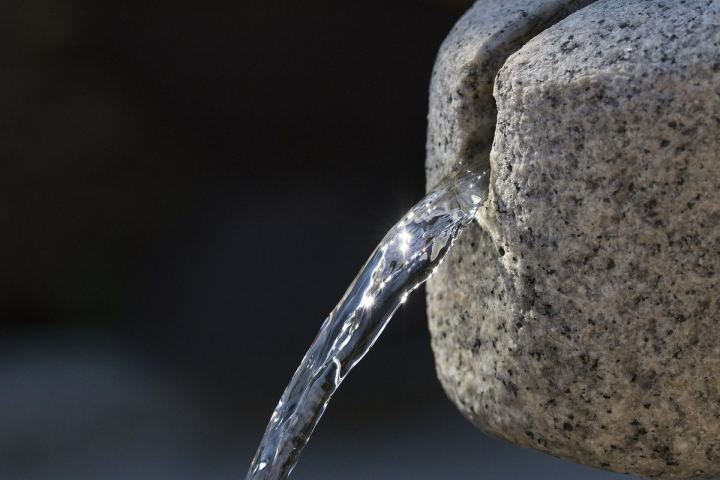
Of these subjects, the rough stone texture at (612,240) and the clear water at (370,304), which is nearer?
the rough stone texture at (612,240)

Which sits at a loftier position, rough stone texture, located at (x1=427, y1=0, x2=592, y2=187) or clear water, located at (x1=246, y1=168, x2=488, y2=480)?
rough stone texture, located at (x1=427, y1=0, x2=592, y2=187)

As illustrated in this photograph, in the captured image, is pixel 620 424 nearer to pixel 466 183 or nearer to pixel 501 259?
pixel 501 259

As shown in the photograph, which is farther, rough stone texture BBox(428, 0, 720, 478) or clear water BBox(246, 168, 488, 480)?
clear water BBox(246, 168, 488, 480)

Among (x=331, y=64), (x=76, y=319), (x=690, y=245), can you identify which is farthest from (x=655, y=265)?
(x=76, y=319)

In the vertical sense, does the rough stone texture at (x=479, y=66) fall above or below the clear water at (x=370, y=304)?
above

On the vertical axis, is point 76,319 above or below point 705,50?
below
